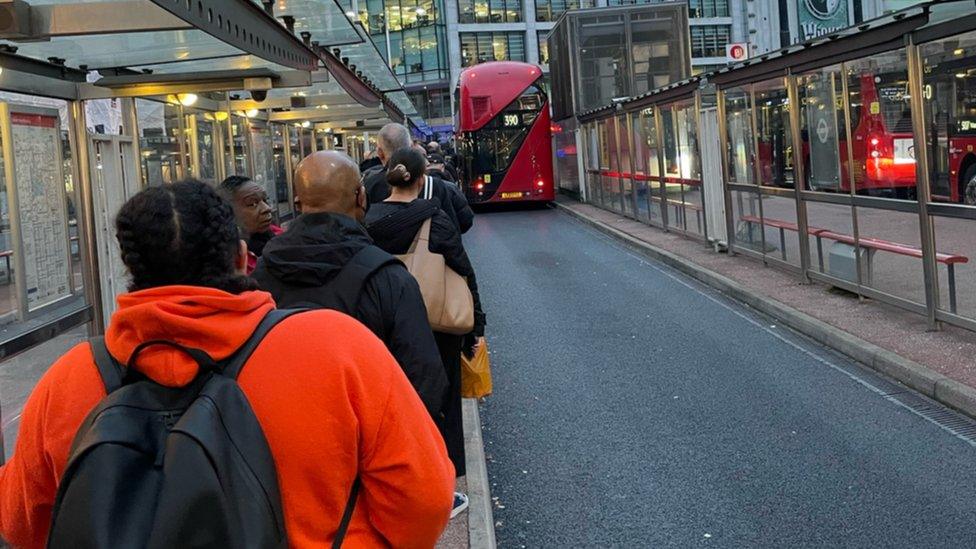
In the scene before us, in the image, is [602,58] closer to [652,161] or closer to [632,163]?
[632,163]

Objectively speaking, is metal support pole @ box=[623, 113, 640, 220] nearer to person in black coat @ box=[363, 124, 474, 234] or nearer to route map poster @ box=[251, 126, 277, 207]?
route map poster @ box=[251, 126, 277, 207]

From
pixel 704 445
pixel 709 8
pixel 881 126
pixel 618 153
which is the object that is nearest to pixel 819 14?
pixel 618 153

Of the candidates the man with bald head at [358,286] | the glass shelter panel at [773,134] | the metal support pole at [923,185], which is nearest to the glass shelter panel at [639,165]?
the glass shelter panel at [773,134]

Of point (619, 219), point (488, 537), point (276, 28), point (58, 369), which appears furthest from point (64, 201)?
point (619, 219)

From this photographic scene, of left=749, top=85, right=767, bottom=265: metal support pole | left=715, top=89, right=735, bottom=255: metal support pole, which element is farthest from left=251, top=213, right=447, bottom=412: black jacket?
left=715, top=89, right=735, bottom=255: metal support pole

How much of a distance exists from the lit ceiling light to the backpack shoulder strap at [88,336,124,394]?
6826 millimetres

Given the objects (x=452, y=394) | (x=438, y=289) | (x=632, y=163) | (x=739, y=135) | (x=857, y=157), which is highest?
(x=632, y=163)

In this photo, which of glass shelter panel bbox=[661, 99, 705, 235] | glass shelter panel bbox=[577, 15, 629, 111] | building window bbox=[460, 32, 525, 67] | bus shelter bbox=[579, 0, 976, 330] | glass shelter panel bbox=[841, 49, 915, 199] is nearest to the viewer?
bus shelter bbox=[579, 0, 976, 330]

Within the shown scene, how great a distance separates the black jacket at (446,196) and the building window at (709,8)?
7101 centimetres

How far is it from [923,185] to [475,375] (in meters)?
5.21

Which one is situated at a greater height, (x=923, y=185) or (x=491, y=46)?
(x=491, y=46)

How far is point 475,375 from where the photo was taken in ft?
16.8

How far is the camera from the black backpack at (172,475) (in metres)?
1.60

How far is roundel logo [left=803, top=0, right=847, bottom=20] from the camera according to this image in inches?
772
